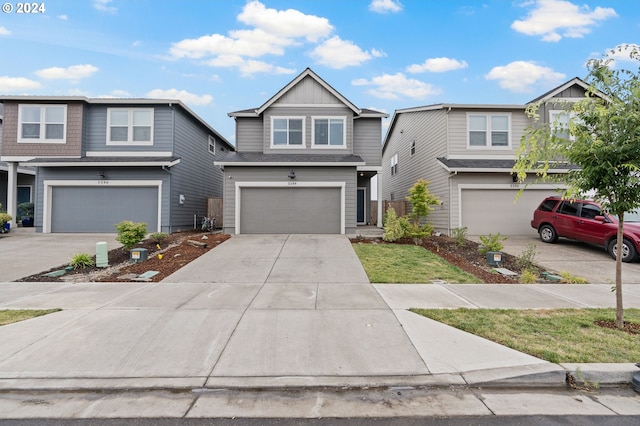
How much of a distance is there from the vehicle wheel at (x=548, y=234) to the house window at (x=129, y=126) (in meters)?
17.7

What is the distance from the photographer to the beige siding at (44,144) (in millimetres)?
14828

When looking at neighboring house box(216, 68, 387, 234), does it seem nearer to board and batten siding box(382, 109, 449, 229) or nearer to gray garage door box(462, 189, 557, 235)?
board and batten siding box(382, 109, 449, 229)

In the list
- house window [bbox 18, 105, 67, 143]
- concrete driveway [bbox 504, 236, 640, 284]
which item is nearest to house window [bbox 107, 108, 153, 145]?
house window [bbox 18, 105, 67, 143]

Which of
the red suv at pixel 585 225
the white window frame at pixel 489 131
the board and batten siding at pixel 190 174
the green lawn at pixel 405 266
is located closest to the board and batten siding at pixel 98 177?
the board and batten siding at pixel 190 174

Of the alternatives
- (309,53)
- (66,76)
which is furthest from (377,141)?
(66,76)

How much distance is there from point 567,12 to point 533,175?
653 centimetres

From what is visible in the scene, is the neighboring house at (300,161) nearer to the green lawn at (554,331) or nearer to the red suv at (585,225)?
the red suv at (585,225)

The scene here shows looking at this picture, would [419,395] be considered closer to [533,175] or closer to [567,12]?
[533,175]

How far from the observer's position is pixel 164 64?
16250 millimetres

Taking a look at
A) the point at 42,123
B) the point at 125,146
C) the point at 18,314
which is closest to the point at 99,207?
the point at 125,146

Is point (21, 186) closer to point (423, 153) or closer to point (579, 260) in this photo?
point (423, 153)

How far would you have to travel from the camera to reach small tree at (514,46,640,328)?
450cm

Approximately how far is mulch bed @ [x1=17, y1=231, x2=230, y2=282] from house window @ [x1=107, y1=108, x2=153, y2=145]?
583 cm

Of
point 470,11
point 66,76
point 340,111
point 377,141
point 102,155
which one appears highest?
point 470,11
